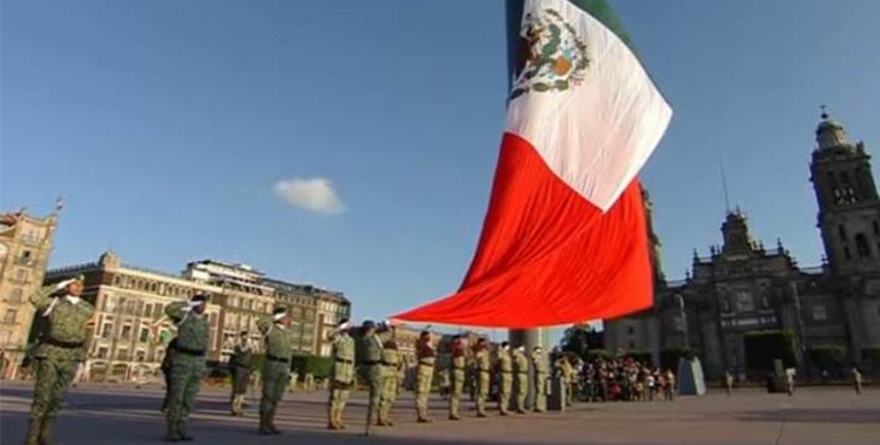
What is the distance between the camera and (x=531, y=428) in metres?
8.30

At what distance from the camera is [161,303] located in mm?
72375

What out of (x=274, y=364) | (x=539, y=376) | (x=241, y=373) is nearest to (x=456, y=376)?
(x=539, y=376)

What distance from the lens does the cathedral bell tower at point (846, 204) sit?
63.8m

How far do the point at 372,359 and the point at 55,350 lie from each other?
4.17m

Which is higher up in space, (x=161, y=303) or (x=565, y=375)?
(x=161, y=303)

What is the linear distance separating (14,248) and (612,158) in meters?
69.8

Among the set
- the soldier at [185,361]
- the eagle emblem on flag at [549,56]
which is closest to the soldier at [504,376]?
the eagle emblem on flag at [549,56]

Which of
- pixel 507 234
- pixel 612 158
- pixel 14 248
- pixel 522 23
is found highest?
pixel 14 248

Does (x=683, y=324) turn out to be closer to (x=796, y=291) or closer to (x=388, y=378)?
(x=796, y=291)

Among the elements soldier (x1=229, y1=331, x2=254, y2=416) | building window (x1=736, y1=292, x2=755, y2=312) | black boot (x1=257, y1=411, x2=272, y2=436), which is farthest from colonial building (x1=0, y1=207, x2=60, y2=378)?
building window (x1=736, y1=292, x2=755, y2=312)

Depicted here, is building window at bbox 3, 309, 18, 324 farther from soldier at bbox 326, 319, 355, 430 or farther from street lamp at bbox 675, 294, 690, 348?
street lamp at bbox 675, 294, 690, 348

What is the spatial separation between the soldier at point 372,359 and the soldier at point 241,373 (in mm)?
3213

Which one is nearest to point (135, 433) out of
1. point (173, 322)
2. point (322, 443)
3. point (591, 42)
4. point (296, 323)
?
point (173, 322)

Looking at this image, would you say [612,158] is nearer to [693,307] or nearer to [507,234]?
[507,234]
